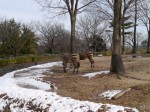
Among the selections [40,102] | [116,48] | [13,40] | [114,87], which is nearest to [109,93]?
[114,87]

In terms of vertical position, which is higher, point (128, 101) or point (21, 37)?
point (21, 37)

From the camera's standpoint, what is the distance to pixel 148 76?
1653 cm

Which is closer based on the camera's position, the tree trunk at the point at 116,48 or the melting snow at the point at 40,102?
the melting snow at the point at 40,102

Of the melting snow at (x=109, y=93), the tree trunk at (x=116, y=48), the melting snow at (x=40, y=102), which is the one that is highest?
the tree trunk at (x=116, y=48)

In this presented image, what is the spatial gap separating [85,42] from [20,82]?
5667 cm

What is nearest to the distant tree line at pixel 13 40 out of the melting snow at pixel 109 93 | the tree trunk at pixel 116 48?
the tree trunk at pixel 116 48

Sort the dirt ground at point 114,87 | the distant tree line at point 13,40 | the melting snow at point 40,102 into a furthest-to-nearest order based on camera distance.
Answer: the distant tree line at point 13,40 → the dirt ground at point 114,87 → the melting snow at point 40,102

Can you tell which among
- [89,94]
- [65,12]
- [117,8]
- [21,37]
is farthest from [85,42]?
[89,94]

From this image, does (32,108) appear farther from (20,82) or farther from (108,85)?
(20,82)

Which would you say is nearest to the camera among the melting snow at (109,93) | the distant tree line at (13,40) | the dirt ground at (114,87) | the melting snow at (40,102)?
the melting snow at (40,102)

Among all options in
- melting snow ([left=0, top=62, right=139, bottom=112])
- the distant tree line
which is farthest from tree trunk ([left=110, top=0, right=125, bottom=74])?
the distant tree line

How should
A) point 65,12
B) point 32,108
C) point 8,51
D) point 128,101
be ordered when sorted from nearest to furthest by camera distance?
point 128,101, point 32,108, point 65,12, point 8,51

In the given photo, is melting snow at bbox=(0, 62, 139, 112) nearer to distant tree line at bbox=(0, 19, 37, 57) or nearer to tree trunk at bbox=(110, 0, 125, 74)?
tree trunk at bbox=(110, 0, 125, 74)

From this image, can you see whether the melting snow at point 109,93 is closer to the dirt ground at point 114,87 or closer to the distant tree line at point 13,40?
the dirt ground at point 114,87
